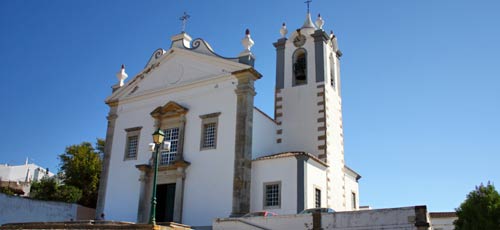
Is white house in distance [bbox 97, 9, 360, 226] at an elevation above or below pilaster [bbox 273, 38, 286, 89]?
below

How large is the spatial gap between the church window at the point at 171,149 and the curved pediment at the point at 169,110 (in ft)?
2.30

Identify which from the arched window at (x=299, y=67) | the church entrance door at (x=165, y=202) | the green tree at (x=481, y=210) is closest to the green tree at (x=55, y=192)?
the church entrance door at (x=165, y=202)

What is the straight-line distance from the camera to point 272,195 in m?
19.7

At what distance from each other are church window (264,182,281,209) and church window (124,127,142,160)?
7.19 meters

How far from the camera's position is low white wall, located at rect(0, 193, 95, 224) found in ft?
75.2

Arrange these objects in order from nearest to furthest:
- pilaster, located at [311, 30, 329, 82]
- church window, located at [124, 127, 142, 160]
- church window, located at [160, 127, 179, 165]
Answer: church window, located at [160, 127, 179, 165]
church window, located at [124, 127, 142, 160]
pilaster, located at [311, 30, 329, 82]

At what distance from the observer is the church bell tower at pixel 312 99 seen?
23.3m

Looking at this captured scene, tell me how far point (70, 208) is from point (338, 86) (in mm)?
15037

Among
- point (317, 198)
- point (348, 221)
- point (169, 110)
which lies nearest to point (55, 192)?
point (169, 110)

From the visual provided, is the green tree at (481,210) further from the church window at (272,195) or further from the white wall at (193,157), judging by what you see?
the white wall at (193,157)

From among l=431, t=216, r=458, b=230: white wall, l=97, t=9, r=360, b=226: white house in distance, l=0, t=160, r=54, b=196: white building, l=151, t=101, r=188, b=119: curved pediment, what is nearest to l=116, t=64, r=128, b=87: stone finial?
l=97, t=9, r=360, b=226: white house in distance

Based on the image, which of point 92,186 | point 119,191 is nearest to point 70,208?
point 119,191

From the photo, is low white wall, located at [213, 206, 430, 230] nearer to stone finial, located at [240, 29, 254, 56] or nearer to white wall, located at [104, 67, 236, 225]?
white wall, located at [104, 67, 236, 225]

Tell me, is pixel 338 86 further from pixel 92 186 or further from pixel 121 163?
pixel 92 186
